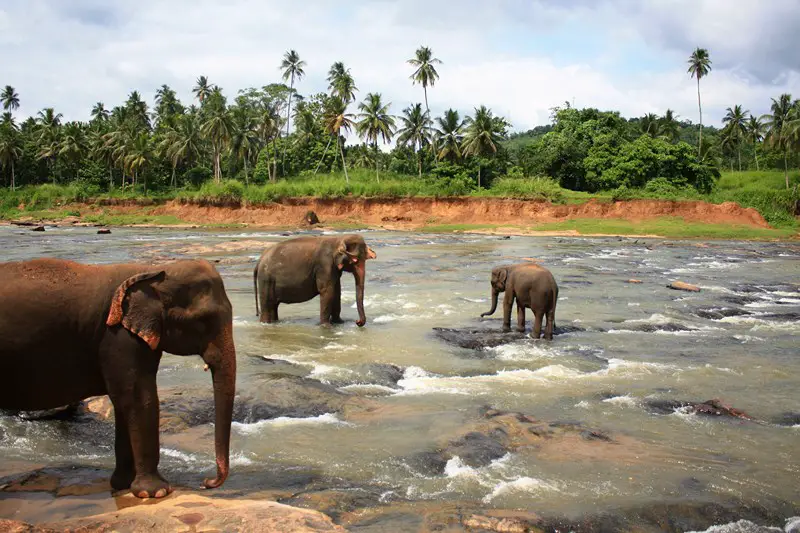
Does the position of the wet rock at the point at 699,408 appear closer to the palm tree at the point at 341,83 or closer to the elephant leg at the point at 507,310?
the elephant leg at the point at 507,310

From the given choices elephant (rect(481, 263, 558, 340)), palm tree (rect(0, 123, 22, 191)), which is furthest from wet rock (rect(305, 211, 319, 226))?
elephant (rect(481, 263, 558, 340))

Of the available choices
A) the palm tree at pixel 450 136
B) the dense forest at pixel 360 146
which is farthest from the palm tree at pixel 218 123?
the palm tree at pixel 450 136

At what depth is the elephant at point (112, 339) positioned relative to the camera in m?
4.85

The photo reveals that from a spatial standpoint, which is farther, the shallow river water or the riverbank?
the riverbank

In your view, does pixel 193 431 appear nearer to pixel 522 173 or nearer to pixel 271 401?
pixel 271 401

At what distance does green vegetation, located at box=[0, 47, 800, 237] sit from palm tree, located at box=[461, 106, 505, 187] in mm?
144

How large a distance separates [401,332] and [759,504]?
7.86 meters

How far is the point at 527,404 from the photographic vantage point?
8117 millimetres

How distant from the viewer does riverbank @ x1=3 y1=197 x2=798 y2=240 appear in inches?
1906

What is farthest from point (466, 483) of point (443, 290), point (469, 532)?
point (443, 290)

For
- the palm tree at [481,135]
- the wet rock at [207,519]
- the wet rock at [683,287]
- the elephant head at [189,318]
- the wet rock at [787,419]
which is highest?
the palm tree at [481,135]

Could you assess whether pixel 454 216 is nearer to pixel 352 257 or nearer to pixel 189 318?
pixel 352 257

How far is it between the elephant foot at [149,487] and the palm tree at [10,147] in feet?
277

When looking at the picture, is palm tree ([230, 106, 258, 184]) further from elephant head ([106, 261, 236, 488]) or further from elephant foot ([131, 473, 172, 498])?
elephant foot ([131, 473, 172, 498])
